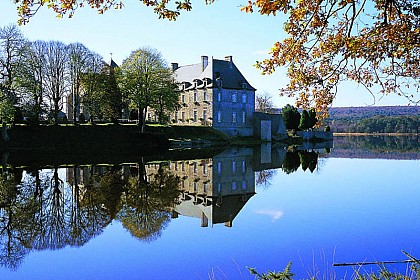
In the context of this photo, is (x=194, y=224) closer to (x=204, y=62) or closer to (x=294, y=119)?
(x=204, y=62)

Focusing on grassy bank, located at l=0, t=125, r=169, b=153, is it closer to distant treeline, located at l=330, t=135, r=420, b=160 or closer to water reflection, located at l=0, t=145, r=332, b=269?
water reflection, located at l=0, t=145, r=332, b=269

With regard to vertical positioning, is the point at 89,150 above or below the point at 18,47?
below

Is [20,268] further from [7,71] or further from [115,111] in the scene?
[115,111]

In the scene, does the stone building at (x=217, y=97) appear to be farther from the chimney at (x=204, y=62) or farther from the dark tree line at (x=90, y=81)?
the dark tree line at (x=90, y=81)

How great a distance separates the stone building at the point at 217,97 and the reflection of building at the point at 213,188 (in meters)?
20.7

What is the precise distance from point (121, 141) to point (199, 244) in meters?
23.4

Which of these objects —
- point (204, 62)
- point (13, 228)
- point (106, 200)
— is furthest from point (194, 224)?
point (204, 62)

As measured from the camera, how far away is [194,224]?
31.0ft

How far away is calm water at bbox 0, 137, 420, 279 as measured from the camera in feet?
21.6

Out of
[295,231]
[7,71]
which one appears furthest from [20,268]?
[7,71]

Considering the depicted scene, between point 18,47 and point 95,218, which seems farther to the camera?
point 18,47

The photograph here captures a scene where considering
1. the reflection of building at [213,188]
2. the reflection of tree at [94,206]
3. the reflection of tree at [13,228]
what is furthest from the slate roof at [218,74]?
the reflection of tree at [13,228]

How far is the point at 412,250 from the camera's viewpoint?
7105mm

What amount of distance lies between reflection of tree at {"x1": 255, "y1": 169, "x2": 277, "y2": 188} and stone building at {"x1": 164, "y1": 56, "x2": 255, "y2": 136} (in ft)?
78.9
